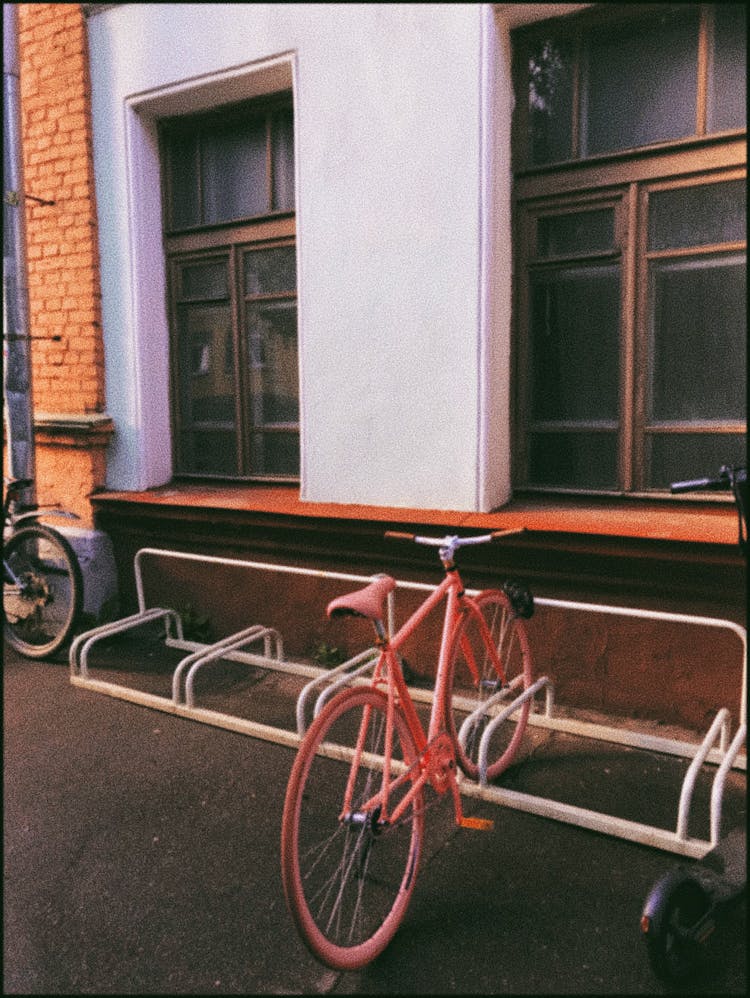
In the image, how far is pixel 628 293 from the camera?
171 inches

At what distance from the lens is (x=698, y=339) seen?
422 cm

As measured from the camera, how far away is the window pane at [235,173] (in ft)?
18.1

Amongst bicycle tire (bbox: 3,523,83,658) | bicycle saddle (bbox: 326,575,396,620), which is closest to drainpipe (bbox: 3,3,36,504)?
bicycle tire (bbox: 3,523,83,658)

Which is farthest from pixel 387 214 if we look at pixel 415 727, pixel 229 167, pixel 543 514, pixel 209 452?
pixel 415 727

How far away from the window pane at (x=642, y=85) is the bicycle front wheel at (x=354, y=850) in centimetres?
329

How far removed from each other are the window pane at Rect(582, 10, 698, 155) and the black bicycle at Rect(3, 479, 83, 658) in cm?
397

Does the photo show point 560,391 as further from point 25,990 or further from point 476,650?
point 25,990

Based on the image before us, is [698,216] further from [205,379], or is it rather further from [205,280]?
[205,379]

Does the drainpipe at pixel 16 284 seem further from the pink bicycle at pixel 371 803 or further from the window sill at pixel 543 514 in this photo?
the pink bicycle at pixel 371 803

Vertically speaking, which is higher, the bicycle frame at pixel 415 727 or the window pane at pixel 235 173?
the window pane at pixel 235 173

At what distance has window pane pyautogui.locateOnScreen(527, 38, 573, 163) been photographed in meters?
4.44

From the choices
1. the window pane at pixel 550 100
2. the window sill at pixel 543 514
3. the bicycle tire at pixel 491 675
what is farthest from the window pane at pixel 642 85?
the bicycle tire at pixel 491 675

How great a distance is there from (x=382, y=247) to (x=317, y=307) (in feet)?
1.76

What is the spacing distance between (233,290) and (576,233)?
237 cm
